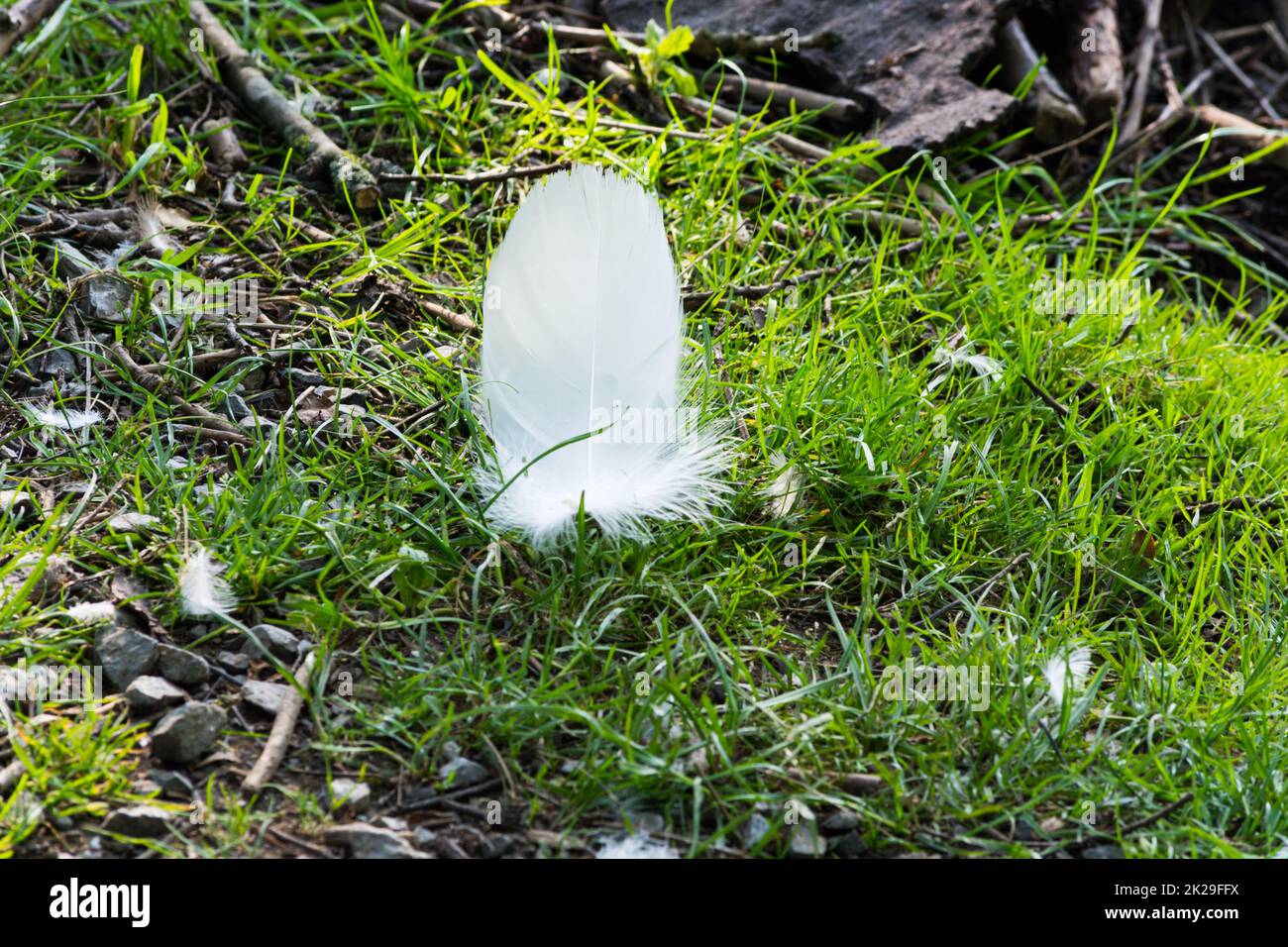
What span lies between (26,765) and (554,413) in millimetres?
1245

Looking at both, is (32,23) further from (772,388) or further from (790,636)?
(790,636)

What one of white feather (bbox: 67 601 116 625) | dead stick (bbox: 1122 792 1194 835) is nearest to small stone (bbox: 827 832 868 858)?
dead stick (bbox: 1122 792 1194 835)

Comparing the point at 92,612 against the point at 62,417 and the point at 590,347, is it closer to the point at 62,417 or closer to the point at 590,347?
the point at 62,417

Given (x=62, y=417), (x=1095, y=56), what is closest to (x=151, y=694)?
(x=62, y=417)

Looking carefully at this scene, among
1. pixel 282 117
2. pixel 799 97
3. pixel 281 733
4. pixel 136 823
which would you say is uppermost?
pixel 799 97

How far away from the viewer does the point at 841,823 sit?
2.12 metres

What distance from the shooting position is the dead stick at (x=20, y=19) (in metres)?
3.39

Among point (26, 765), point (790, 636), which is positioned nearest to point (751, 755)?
point (790, 636)

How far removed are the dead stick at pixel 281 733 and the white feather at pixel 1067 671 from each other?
4.72 ft

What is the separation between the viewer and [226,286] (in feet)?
10.1

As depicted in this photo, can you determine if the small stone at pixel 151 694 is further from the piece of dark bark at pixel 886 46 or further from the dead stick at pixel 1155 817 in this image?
the piece of dark bark at pixel 886 46

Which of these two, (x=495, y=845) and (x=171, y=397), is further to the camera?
(x=171, y=397)

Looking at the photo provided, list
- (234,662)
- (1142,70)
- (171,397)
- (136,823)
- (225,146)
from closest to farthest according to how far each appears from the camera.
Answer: (136,823)
(234,662)
(171,397)
(225,146)
(1142,70)

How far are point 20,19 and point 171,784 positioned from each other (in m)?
2.51
